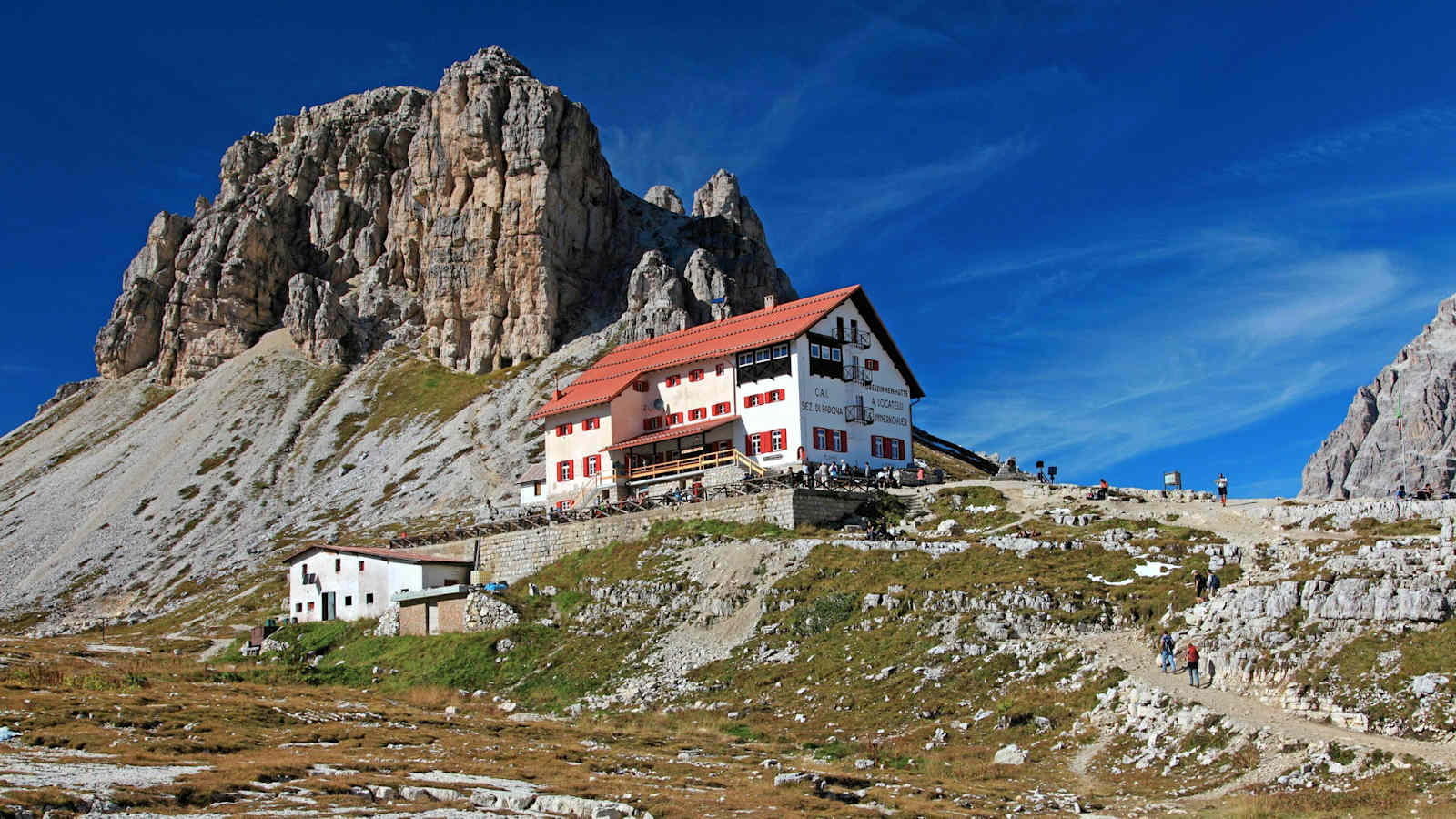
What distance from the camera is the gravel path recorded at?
31781mm

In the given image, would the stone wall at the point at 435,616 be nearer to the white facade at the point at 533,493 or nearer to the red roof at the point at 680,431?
the red roof at the point at 680,431

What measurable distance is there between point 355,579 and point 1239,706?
56.7 meters

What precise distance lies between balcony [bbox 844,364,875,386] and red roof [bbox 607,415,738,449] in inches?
310

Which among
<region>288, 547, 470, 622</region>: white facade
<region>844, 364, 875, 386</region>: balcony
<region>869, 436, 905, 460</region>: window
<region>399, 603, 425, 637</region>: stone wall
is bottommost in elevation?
<region>399, 603, 425, 637</region>: stone wall

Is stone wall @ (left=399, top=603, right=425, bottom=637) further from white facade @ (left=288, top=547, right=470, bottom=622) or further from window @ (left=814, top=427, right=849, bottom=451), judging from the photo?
window @ (left=814, top=427, right=849, bottom=451)

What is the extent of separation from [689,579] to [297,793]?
1311 inches

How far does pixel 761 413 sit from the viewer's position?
76.2 m

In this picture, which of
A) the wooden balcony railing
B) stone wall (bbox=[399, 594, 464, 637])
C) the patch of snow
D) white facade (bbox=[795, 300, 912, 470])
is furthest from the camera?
white facade (bbox=[795, 300, 912, 470])

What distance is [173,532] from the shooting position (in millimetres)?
141875

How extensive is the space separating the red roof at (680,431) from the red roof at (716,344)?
3499 millimetres

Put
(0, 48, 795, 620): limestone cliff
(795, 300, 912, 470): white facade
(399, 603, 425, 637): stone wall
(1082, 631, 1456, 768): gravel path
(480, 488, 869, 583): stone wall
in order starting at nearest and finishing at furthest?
(1082, 631, 1456, 768): gravel path < (480, 488, 869, 583): stone wall < (399, 603, 425, 637): stone wall < (795, 300, 912, 470): white facade < (0, 48, 795, 620): limestone cliff

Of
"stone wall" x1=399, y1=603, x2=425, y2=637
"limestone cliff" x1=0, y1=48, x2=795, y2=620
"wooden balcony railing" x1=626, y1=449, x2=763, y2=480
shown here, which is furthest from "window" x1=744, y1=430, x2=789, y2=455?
"limestone cliff" x1=0, y1=48, x2=795, y2=620

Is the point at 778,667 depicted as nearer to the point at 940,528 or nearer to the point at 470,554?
the point at 940,528

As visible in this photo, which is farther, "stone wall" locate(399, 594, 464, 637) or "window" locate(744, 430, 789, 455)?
"window" locate(744, 430, 789, 455)
